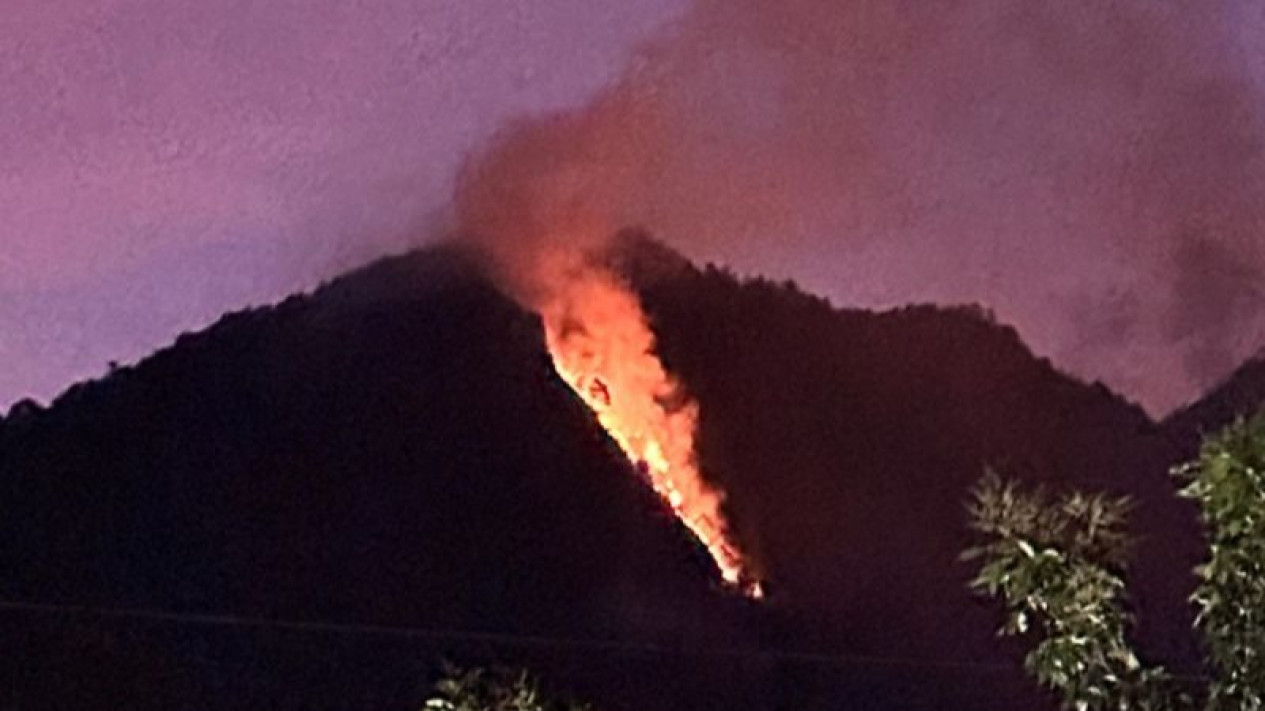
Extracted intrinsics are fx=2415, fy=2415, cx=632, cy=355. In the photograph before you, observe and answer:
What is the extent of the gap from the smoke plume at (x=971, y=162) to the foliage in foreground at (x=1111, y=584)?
92 centimetres

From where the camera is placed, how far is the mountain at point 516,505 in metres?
2.55

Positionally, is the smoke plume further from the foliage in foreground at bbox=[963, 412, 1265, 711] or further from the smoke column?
the foliage in foreground at bbox=[963, 412, 1265, 711]

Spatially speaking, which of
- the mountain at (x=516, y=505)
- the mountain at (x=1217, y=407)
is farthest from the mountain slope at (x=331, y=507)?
the mountain at (x=1217, y=407)

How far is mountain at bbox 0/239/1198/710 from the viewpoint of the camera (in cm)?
255

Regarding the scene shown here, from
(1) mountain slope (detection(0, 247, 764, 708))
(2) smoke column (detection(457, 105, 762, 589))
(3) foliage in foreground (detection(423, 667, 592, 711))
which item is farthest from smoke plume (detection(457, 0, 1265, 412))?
(3) foliage in foreground (detection(423, 667, 592, 711))

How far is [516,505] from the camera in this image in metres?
2.76

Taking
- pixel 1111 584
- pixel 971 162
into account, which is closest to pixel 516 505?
pixel 971 162

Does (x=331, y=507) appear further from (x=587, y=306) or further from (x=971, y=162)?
(x=971, y=162)

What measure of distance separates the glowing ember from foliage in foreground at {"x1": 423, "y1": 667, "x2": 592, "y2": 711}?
302 millimetres

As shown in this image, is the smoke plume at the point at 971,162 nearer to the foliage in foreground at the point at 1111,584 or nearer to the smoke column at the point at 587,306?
the smoke column at the point at 587,306

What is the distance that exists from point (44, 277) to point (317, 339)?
0.31m

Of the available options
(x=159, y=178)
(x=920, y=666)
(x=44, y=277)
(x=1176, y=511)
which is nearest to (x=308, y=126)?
(x=159, y=178)

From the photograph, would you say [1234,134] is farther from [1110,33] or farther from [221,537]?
[221,537]

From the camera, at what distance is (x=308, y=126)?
272 centimetres
